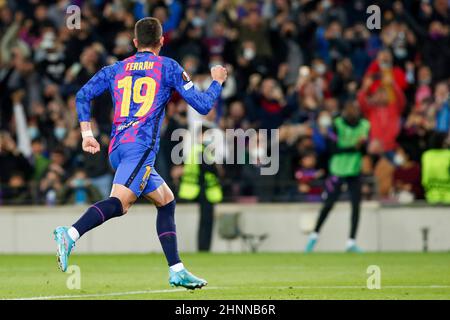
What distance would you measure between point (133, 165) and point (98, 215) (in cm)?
52

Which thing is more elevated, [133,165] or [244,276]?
[133,165]

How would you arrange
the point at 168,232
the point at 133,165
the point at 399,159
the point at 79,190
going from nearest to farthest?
the point at 133,165
the point at 168,232
the point at 79,190
the point at 399,159

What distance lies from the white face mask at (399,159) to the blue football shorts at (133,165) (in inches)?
416

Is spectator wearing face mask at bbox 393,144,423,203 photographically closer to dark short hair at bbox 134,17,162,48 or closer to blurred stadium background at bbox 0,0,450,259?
blurred stadium background at bbox 0,0,450,259

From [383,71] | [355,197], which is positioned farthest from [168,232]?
[383,71]

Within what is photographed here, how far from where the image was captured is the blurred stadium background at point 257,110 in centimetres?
2148

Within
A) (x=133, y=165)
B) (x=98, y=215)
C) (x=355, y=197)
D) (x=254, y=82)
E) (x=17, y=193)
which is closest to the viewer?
(x=98, y=215)

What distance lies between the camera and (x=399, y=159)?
22.2m

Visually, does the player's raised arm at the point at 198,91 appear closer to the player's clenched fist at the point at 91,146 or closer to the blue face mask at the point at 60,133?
the player's clenched fist at the point at 91,146

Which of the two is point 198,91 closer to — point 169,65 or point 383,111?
point 169,65

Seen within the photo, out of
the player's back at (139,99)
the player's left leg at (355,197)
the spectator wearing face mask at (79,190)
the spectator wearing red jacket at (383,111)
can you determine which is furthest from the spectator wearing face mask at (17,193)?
the player's back at (139,99)

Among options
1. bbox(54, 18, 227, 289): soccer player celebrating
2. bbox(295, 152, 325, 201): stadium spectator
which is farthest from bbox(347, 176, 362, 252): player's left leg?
bbox(54, 18, 227, 289): soccer player celebrating

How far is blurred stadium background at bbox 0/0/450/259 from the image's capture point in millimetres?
21484
